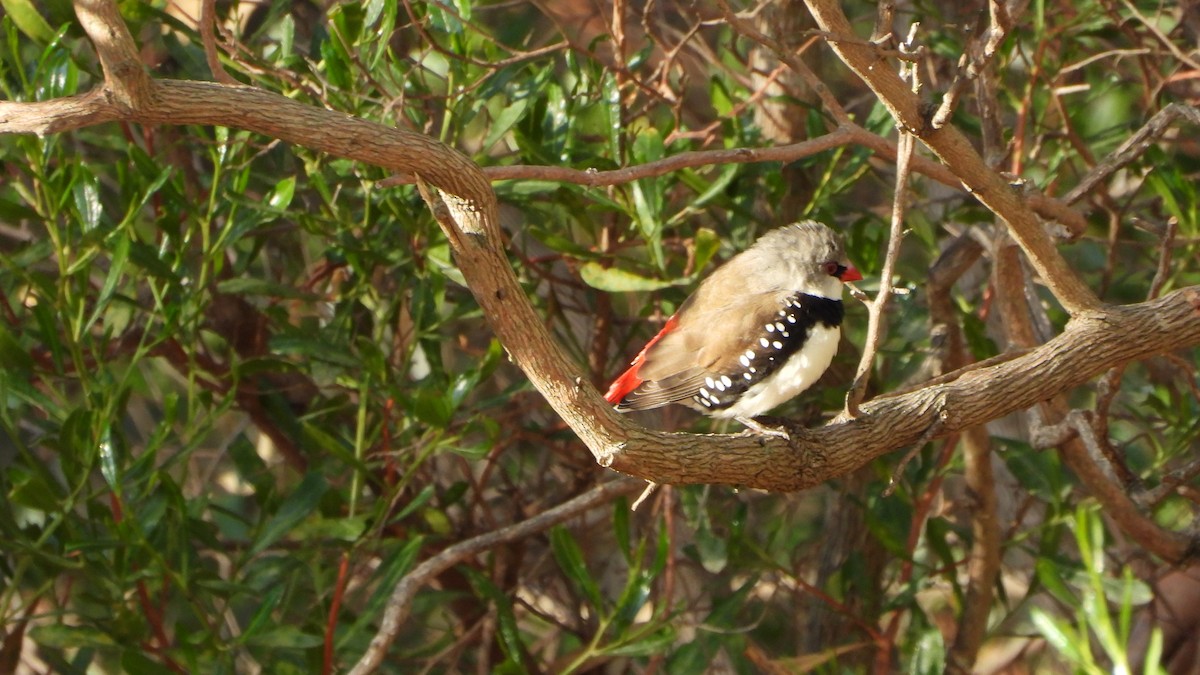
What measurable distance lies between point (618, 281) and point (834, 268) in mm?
734

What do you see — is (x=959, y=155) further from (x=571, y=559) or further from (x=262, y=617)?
(x=262, y=617)

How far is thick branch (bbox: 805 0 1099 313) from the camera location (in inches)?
123

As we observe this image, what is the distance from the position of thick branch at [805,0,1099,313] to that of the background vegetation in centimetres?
41

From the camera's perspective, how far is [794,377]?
4.34 metres

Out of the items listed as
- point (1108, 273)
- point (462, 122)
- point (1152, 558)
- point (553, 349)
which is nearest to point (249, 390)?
point (462, 122)

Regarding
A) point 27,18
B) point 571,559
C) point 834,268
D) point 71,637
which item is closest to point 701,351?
point 834,268

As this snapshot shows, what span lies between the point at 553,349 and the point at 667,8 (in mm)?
4044

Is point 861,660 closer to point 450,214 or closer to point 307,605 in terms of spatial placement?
point 307,605

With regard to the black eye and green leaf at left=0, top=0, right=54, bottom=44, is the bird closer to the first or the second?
Result: the black eye

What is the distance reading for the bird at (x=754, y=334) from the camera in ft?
14.4

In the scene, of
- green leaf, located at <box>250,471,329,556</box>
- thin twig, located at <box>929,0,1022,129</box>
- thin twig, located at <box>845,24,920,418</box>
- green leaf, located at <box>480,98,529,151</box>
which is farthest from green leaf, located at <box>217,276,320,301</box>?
thin twig, located at <box>929,0,1022,129</box>

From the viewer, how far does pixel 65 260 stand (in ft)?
13.6

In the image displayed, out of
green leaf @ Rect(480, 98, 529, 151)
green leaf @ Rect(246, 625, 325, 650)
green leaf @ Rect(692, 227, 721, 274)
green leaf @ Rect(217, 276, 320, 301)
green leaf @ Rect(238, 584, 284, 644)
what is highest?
green leaf @ Rect(480, 98, 529, 151)

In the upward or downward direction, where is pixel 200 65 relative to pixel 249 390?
upward
